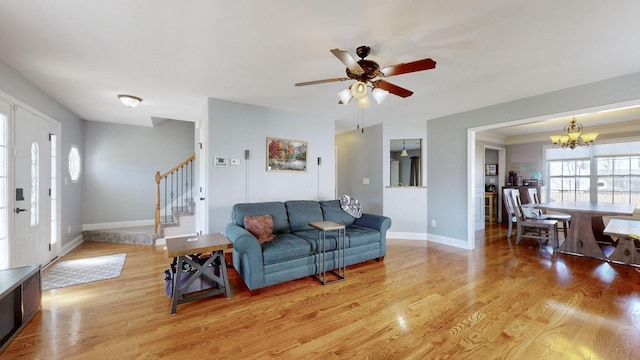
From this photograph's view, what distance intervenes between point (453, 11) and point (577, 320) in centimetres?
272

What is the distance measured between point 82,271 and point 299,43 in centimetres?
389

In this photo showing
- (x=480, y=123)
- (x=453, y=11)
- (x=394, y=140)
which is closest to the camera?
(x=453, y=11)

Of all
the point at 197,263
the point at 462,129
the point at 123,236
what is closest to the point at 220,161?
the point at 197,263

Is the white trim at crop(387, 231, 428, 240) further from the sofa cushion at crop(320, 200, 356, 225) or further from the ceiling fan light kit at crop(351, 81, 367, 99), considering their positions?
the ceiling fan light kit at crop(351, 81, 367, 99)

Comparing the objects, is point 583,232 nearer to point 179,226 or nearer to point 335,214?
point 335,214

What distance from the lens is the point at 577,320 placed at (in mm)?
2125

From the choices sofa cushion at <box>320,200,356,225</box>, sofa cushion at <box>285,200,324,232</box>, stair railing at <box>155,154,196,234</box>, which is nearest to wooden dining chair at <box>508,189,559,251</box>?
sofa cushion at <box>320,200,356,225</box>

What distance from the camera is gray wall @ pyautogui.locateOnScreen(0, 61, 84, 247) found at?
2.65m

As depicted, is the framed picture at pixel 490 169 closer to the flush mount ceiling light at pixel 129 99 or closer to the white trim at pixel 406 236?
the white trim at pixel 406 236

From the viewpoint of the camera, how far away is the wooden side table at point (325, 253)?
2883mm

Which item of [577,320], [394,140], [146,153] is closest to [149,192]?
[146,153]

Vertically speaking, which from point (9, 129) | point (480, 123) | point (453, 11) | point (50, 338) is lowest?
point (50, 338)

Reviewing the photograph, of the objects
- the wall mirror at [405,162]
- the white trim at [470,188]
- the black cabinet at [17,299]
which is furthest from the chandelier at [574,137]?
the black cabinet at [17,299]

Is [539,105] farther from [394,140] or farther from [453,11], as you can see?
[453,11]
